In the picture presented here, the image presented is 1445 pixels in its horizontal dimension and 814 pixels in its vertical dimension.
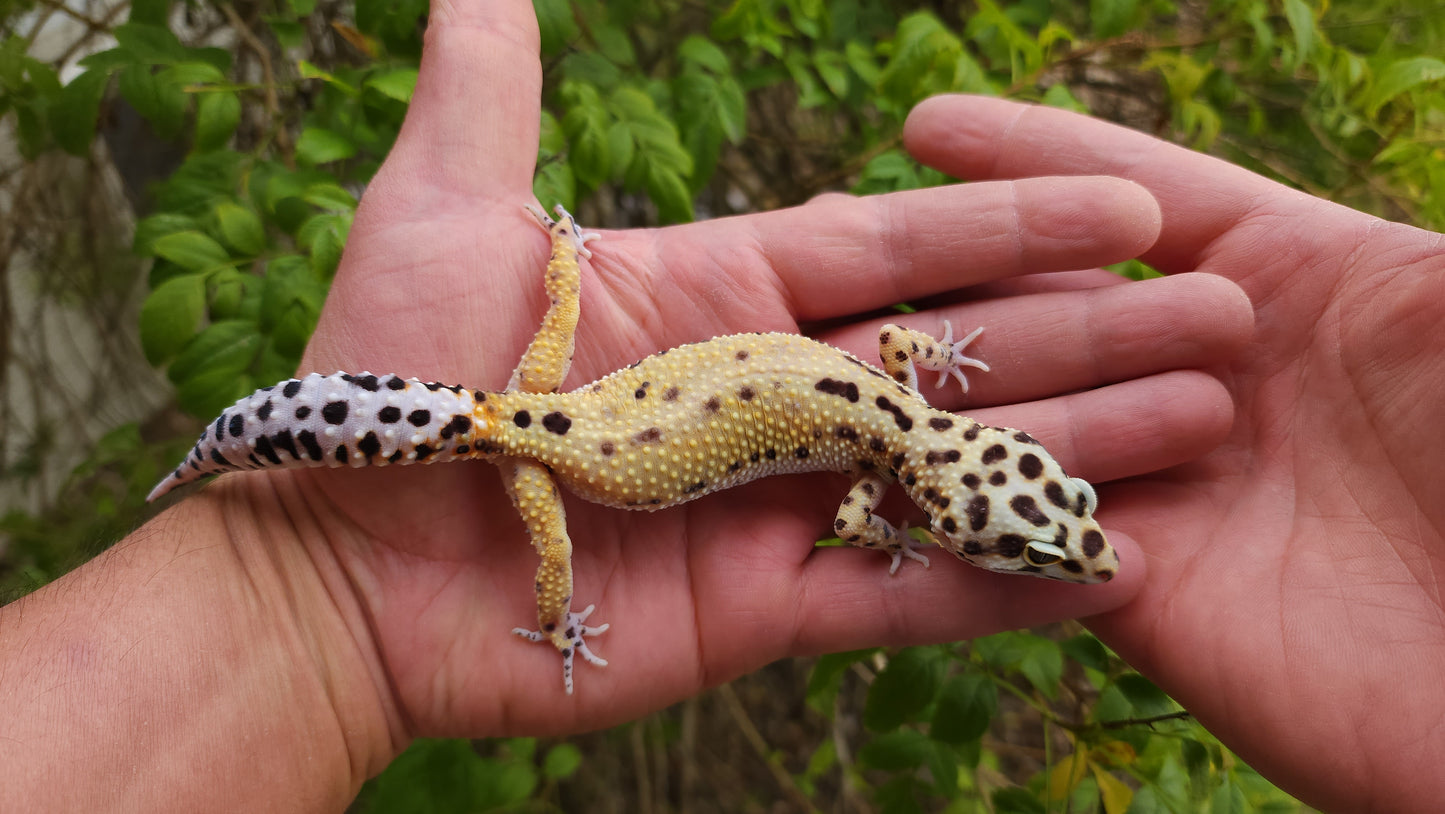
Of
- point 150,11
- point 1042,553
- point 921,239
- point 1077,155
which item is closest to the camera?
point 1042,553

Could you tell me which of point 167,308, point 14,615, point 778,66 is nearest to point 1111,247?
point 778,66

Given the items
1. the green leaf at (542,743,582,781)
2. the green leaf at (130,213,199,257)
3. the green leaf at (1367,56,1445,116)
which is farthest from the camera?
the green leaf at (542,743,582,781)

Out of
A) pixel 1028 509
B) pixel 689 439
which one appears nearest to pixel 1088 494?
pixel 1028 509

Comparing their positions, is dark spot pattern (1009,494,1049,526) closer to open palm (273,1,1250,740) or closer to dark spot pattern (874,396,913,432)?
open palm (273,1,1250,740)

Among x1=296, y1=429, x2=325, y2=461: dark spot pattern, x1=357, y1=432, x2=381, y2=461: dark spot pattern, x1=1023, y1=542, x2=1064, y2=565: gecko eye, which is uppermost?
x1=296, y1=429, x2=325, y2=461: dark spot pattern

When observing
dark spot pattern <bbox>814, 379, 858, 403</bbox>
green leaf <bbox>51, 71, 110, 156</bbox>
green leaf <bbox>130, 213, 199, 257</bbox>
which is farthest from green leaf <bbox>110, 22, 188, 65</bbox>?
dark spot pattern <bbox>814, 379, 858, 403</bbox>

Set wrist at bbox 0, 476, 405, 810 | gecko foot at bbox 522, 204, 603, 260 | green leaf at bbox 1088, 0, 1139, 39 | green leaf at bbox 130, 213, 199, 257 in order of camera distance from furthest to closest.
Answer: green leaf at bbox 1088, 0, 1139, 39, gecko foot at bbox 522, 204, 603, 260, green leaf at bbox 130, 213, 199, 257, wrist at bbox 0, 476, 405, 810

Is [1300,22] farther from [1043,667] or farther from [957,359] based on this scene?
[1043,667]
